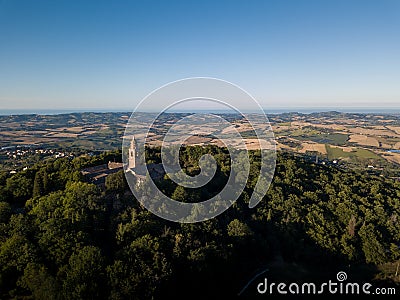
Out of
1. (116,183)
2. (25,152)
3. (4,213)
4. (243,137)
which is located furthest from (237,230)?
(25,152)

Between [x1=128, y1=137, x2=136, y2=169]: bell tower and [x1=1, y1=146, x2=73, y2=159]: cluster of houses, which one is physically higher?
[x1=128, y1=137, x2=136, y2=169]: bell tower

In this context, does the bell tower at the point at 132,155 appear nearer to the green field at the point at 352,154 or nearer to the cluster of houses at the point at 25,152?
the cluster of houses at the point at 25,152

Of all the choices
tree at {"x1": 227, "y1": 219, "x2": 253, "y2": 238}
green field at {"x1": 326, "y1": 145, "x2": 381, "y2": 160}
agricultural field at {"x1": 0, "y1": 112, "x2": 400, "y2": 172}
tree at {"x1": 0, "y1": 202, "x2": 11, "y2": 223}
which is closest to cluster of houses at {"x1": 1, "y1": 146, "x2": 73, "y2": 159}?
agricultural field at {"x1": 0, "y1": 112, "x2": 400, "y2": 172}

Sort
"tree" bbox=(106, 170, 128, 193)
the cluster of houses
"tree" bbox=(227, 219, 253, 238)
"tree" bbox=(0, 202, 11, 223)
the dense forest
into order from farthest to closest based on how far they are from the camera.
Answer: the cluster of houses
"tree" bbox=(106, 170, 128, 193)
"tree" bbox=(227, 219, 253, 238)
"tree" bbox=(0, 202, 11, 223)
the dense forest

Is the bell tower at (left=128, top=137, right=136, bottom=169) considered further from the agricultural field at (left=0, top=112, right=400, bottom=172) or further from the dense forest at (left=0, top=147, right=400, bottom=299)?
the agricultural field at (left=0, top=112, right=400, bottom=172)

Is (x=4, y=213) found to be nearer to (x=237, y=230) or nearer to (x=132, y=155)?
(x=132, y=155)

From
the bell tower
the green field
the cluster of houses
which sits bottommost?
the green field

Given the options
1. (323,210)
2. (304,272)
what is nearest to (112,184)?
(304,272)

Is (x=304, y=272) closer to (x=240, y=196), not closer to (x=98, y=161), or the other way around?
(x=240, y=196)

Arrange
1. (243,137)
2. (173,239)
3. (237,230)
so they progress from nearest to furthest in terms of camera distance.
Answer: (173,239) < (237,230) < (243,137)
